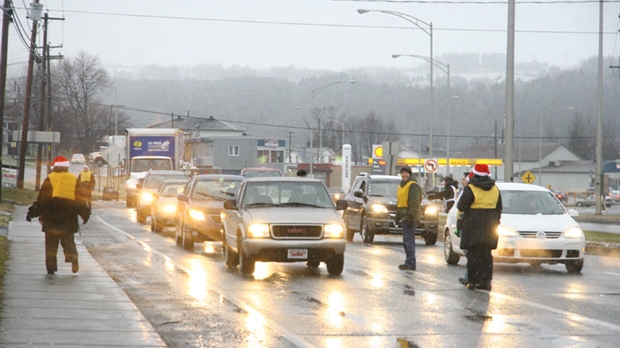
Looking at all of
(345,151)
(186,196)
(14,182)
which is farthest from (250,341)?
(345,151)

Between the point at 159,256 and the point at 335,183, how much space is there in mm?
112309

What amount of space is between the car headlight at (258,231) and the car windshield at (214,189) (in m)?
6.21

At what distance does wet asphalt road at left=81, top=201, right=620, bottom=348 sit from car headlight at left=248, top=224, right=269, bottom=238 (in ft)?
2.22

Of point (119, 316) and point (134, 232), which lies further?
point (134, 232)

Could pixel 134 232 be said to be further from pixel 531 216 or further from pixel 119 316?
pixel 119 316

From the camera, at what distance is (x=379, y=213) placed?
25578 mm

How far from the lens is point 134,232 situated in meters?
28.7

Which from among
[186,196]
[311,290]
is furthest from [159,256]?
[311,290]

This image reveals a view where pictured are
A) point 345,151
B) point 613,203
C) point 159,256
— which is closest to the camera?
point 159,256

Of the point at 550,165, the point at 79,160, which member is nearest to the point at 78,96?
the point at 79,160

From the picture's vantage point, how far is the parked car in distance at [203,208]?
21.7 m

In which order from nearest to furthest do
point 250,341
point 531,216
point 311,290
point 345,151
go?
point 250,341 → point 311,290 → point 531,216 → point 345,151

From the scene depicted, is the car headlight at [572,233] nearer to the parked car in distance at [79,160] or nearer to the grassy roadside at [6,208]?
the grassy roadside at [6,208]

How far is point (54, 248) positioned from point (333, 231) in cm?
445
